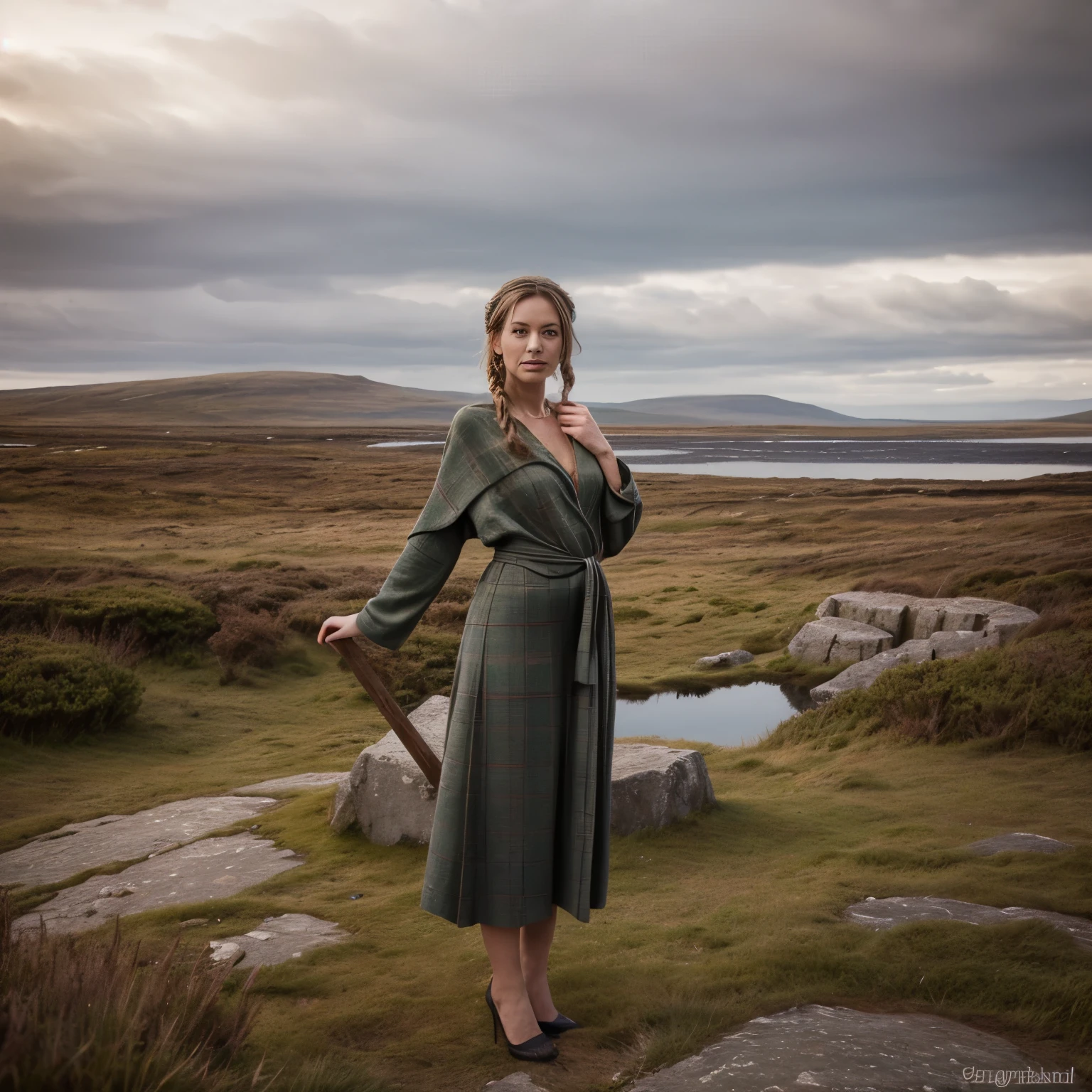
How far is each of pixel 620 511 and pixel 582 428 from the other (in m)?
0.40

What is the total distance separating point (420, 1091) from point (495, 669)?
1.54 metres

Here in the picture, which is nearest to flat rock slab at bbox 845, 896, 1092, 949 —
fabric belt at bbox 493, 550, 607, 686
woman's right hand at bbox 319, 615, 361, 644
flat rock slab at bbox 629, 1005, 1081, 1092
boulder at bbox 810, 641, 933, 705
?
flat rock slab at bbox 629, 1005, 1081, 1092

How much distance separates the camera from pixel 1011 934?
14.3 ft

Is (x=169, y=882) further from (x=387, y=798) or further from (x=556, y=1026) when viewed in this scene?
(x=556, y=1026)

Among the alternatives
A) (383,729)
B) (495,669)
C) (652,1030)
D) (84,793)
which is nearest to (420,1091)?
(652,1030)

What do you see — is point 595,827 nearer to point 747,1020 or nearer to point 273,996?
point 747,1020

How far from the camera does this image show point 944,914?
4707 millimetres

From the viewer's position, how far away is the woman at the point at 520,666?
3814 mm

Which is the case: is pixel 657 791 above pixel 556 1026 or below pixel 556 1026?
above

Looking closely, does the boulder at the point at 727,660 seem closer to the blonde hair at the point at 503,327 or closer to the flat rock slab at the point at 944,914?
the flat rock slab at the point at 944,914

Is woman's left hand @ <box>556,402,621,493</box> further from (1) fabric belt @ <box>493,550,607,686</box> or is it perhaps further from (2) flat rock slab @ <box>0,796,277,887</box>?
(2) flat rock slab @ <box>0,796,277,887</box>

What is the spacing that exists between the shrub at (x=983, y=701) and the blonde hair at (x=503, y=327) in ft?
19.2

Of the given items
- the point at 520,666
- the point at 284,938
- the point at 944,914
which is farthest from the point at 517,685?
the point at 944,914

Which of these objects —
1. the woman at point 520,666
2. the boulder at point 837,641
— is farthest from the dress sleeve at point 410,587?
the boulder at point 837,641
